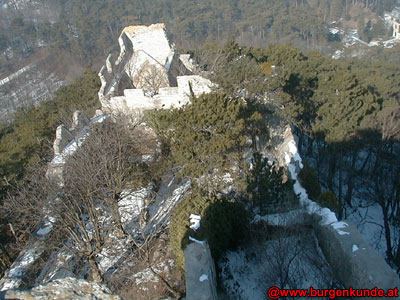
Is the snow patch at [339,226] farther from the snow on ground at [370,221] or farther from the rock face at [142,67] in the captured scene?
the rock face at [142,67]

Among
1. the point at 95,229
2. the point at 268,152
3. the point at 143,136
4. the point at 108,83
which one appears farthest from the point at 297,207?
the point at 108,83

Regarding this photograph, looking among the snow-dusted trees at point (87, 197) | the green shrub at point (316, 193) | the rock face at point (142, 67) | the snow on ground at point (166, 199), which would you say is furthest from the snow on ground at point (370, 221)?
the rock face at point (142, 67)

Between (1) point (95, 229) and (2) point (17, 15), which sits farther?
(2) point (17, 15)

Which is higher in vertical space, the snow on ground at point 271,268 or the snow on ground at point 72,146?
the snow on ground at point 72,146

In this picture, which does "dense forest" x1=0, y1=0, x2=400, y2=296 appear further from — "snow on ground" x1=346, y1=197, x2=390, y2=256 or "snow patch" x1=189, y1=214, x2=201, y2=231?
"snow on ground" x1=346, y1=197, x2=390, y2=256

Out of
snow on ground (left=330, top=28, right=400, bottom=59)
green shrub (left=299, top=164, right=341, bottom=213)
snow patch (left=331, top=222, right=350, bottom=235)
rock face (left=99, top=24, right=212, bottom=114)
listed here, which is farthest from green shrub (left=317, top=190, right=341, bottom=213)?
snow on ground (left=330, top=28, right=400, bottom=59)

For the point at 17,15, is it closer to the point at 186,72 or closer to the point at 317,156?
the point at 186,72

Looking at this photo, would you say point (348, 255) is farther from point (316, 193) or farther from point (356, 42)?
point (356, 42)

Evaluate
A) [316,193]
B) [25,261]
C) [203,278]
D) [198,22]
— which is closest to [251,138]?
[316,193]
